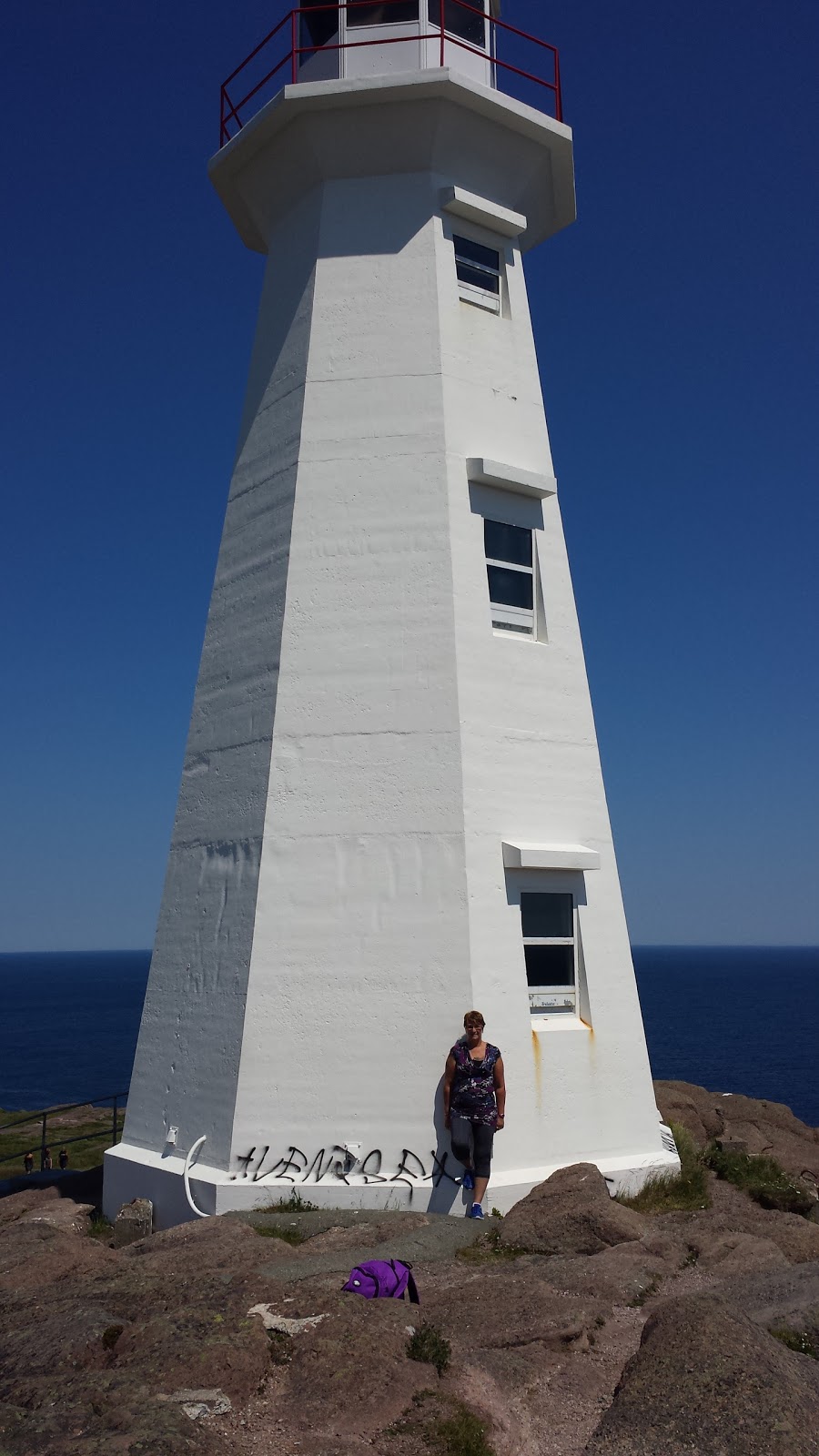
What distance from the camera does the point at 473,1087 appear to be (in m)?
9.30

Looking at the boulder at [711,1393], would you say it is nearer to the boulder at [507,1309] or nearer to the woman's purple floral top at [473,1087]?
the boulder at [507,1309]

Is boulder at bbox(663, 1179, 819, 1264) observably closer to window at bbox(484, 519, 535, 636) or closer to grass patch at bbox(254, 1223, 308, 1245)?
grass patch at bbox(254, 1223, 308, 1245)

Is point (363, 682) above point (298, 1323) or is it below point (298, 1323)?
above

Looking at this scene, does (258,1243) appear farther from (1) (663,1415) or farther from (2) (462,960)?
(1) (663,1415)

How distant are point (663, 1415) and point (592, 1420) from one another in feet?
2.15

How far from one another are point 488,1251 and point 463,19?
43.8 ft

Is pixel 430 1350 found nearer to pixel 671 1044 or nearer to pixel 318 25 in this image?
pixel 318 25

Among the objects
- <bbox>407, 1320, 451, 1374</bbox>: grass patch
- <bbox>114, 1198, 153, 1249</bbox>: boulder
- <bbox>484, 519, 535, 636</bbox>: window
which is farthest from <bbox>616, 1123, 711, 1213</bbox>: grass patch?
<bbox>484, 519, 535, 636</bbox>: window

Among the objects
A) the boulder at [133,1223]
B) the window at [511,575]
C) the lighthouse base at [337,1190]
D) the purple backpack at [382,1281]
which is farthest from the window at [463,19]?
the boulder at [133,1223]

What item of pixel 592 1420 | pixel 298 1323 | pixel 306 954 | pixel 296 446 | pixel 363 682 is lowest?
pixel 592 1420

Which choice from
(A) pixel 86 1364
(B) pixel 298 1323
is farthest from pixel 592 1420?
(A) pixel 86 1364

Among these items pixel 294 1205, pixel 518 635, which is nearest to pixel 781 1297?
pixel 294 1205

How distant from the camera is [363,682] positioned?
10.7 meters

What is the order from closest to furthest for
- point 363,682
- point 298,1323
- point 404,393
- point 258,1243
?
point 298,1323 → point 258,1243 → point 363,682 → point 404,393
